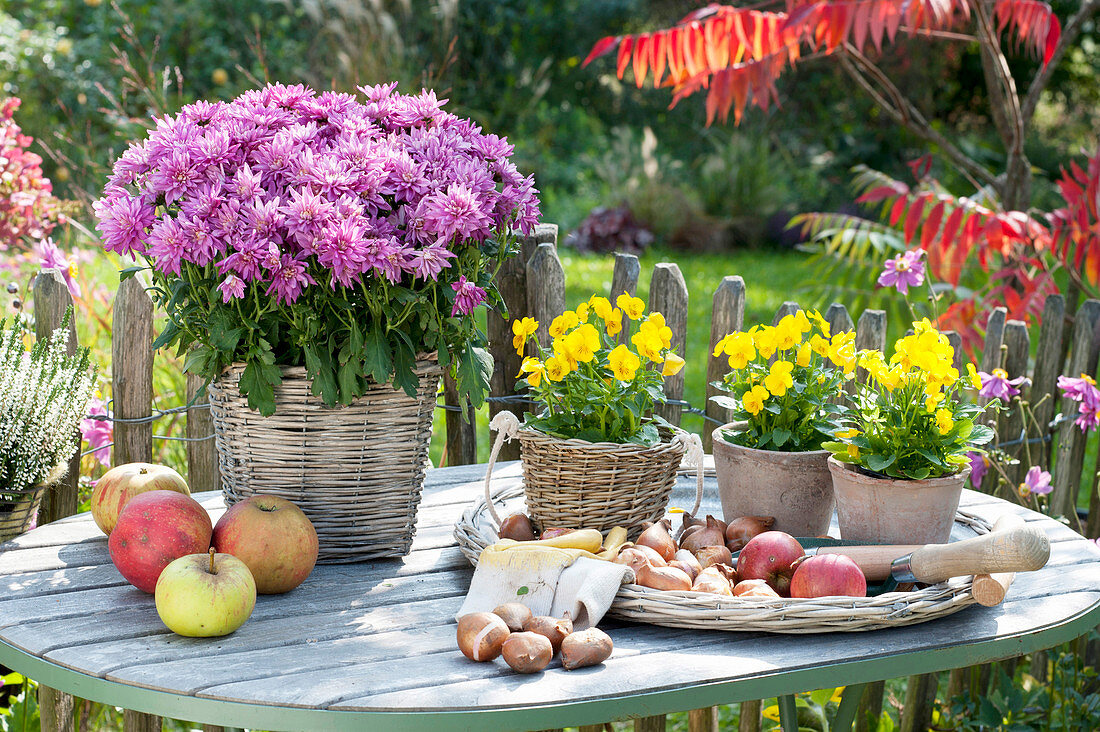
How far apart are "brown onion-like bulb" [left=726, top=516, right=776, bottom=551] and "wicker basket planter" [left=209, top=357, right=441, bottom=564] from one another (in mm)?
528

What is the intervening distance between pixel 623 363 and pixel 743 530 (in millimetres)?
338

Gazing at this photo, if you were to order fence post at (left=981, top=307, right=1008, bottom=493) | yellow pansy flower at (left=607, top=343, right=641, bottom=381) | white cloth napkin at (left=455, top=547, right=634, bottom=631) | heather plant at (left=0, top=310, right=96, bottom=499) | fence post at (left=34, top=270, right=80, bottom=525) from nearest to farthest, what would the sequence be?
1. white cloth napkin at (left=455, top=547, right=634, bottom=631)
2. yellow pansy flower at (left=607, top=343, right=641, bottom=381)
3. heather plant at (left=0, top=310, right=96, bottom=499)
4. fence post at (left=34, top=270, right=80, bottom=525)
5. fence post at (left=981, top=307, right=1008, bottom=493)

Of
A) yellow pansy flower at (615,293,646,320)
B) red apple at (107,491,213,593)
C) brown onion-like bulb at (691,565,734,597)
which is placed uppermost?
yellow pansy flower at (615,293,646,320)

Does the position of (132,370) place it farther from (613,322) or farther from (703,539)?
(703,539)

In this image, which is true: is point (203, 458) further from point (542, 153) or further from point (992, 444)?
point (542, 153)

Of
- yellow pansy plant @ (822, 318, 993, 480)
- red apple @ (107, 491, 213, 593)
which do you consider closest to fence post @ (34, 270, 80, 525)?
red apple @ (107, 491, 213, 593)

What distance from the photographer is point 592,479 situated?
1654 millimetres

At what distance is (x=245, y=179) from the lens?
4.74 feet

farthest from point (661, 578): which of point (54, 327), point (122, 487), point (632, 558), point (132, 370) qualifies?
point (54, 327)

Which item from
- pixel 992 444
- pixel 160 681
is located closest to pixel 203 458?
pixel 160 681

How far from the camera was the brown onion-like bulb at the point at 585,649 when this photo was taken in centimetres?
128

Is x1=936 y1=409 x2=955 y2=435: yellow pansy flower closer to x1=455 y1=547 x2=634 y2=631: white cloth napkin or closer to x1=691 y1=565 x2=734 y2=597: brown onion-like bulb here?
x1=691 y1=565 x2=734 y2=597: brown onion-like bulb

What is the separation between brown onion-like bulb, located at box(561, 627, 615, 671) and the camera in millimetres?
1284

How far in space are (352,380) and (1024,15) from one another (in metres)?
2.86
